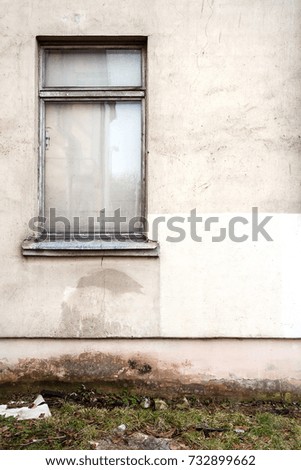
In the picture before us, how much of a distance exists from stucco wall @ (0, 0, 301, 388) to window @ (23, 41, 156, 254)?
0.72 ft

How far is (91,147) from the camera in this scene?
4543mm

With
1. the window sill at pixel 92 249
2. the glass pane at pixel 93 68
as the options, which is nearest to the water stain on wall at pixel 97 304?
the window sill at pixel 92 249

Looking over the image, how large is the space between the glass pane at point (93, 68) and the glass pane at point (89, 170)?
0.21 meters

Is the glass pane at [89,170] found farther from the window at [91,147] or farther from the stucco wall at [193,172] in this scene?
the stucco wall at [193,172]

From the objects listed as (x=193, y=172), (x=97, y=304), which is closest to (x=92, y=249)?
(x=97, y=304)

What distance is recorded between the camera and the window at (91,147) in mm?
4508

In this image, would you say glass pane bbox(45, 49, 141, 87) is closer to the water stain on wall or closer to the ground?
the water stain on wall

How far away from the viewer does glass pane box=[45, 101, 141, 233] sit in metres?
4.53

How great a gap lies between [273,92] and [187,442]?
320 centimetres

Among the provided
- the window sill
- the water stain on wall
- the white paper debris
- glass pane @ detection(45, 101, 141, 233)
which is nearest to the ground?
the white paper debris

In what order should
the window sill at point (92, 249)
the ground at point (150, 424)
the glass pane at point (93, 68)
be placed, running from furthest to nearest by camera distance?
the glass pane at point (93, 68), the window sill at point (92, 249), the ground at point (150, 424)

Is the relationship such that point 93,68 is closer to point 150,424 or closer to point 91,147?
point 91,147

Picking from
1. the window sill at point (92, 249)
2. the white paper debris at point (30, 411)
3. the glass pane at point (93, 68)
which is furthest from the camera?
the glass pane at point (93, 68)

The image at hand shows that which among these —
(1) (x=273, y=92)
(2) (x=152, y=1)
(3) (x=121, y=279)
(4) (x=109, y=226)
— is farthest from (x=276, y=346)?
(2) (x=152, y=1)
